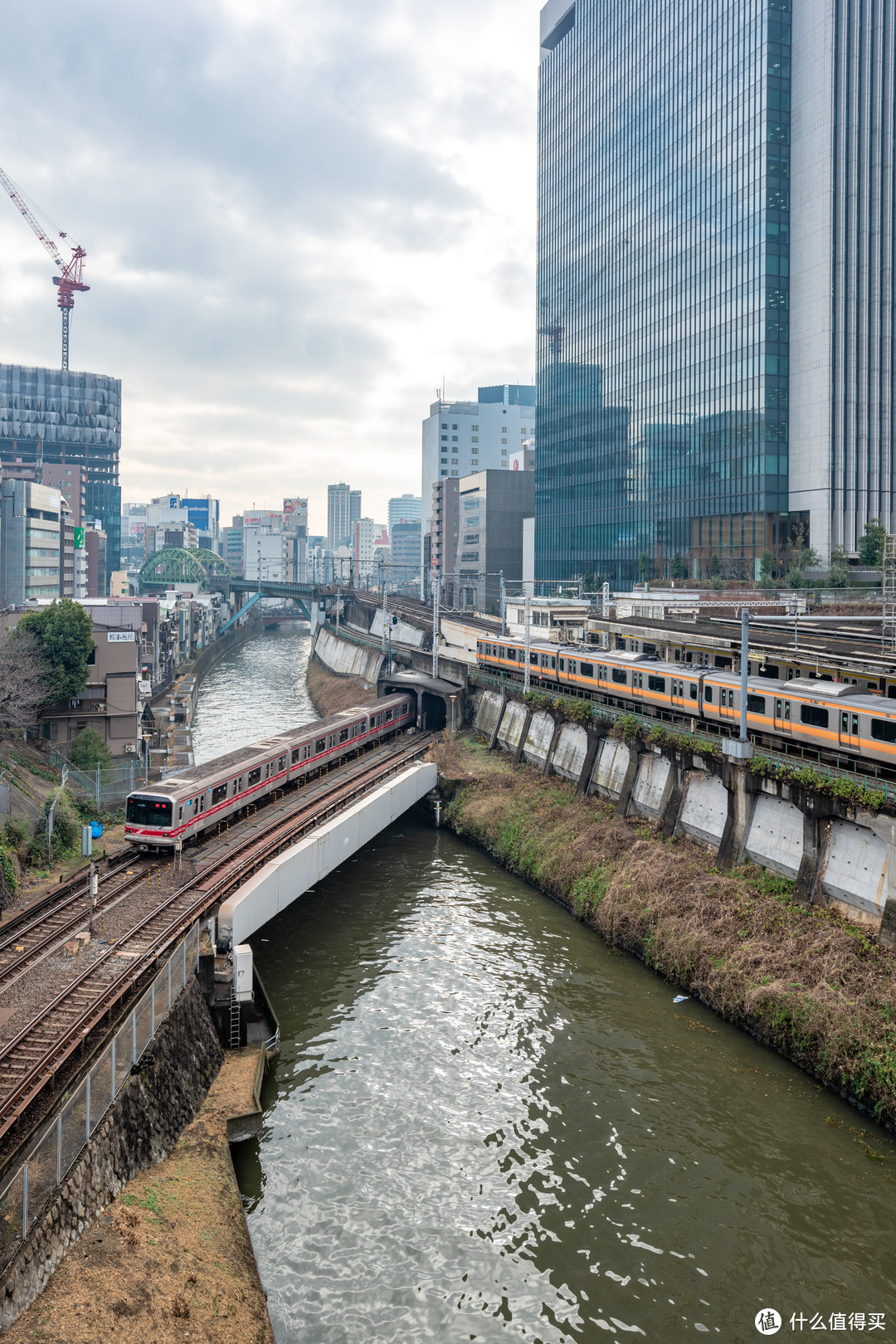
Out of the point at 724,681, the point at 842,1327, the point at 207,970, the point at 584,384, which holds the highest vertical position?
the point at 584,384

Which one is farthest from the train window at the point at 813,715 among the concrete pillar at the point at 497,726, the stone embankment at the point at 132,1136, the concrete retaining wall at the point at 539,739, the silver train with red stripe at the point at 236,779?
the concrete pillar at the point at 497,726

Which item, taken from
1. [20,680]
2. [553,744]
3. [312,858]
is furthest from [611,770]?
[20,680]

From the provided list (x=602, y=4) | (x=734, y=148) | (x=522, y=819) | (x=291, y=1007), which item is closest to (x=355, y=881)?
(x=522, y=819)

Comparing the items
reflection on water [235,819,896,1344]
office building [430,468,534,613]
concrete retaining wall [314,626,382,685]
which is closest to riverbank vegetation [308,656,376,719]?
concrete retaining wall [314,626,382,685]

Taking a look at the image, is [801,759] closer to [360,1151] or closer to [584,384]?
[360,1151]

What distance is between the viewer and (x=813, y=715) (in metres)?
34.5

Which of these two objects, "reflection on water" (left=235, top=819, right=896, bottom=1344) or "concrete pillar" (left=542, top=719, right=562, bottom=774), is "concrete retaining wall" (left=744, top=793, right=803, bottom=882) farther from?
"concrete pillar" (left=542, top=719, right=562, bottom=774)

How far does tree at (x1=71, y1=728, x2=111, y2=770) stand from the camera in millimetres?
52406

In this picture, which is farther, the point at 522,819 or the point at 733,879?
the point at 522,819

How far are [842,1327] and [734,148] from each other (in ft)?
343

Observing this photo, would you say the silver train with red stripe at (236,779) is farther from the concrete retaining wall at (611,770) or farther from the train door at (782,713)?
the train door at (782,713)

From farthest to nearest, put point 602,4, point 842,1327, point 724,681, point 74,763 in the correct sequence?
point 602,4, point 74,763, point 724,681, point 842,1327

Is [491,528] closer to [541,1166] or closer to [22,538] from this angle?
[22,538]

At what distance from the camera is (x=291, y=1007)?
30.6 metres
